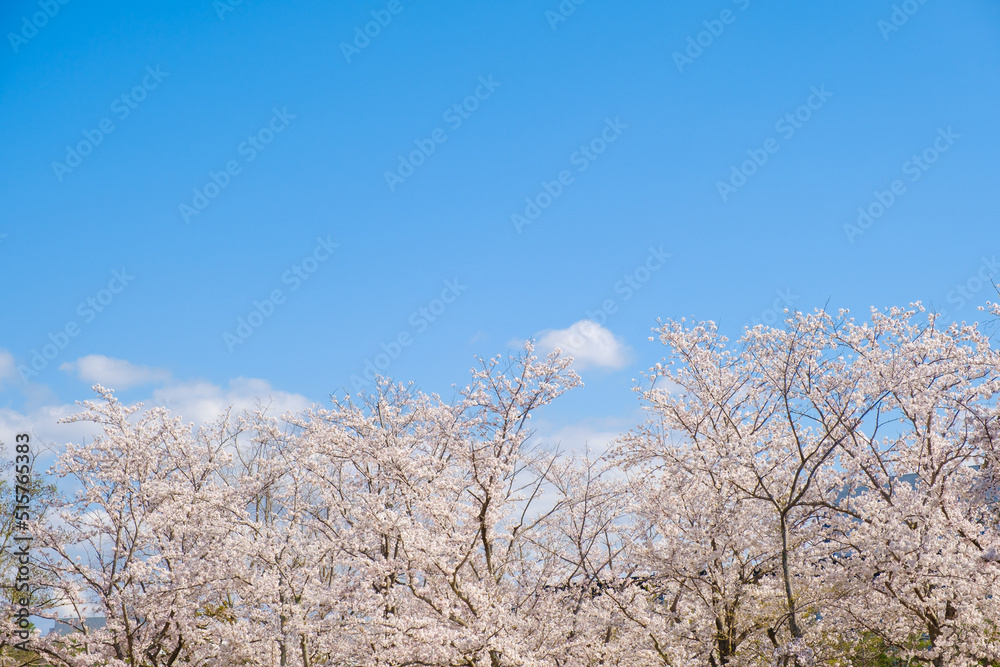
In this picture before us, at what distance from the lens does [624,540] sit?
12828 millimetres

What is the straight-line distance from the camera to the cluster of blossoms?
10375 mm

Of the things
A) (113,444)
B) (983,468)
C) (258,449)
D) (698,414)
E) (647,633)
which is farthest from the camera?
(258,449)

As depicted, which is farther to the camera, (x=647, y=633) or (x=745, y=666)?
(x=647, y=633)

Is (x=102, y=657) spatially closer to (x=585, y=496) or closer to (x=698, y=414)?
(x=585, y=496)

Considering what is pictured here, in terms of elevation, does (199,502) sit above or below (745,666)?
above

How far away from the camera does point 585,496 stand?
39.7 feet

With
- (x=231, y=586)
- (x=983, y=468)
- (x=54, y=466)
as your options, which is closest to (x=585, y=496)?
(x=983, y=468)

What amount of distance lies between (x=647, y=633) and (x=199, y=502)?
9.05m

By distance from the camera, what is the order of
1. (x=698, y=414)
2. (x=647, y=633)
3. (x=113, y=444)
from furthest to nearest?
(x=113, y=444)
(x=698, y=414)
(x=647, y=633)

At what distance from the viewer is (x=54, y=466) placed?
47.6ft

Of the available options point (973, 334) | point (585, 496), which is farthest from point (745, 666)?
point (973, 334)

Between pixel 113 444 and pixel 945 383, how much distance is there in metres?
Result: 15.7

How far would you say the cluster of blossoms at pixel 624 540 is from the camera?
1038 centimetres

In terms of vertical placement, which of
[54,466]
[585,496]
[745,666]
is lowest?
[745,666]
